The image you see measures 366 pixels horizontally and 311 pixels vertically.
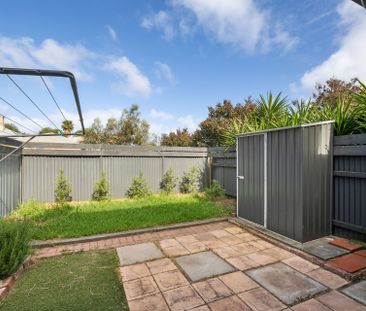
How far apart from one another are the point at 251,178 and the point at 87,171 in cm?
504

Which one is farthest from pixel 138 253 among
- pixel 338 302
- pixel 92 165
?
pixel 92 165

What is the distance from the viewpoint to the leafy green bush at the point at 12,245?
2635 mm

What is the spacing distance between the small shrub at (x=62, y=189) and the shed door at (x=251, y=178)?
16.2 feet

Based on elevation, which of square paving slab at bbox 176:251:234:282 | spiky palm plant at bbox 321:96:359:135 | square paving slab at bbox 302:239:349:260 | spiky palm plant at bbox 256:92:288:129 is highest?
spiky palm plant at bbox 256:92:288:129

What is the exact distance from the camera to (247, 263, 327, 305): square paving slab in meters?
2.35

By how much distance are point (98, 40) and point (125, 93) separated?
26.3 feet

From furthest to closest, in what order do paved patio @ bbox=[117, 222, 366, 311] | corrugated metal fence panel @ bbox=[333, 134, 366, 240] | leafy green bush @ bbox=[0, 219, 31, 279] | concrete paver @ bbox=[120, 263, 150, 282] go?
corrugated metal fence panel @ bbox=[333, 134, 366, 240]
concrete paver @ bbox=[120, 263, 150, 282]
leafy green bush @ bbox=[0, 219, 31, 279]
paved patio @ bbox=[117, 222, 366, 311]

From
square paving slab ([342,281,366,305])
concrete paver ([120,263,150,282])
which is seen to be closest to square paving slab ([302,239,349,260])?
square paving slab ([342,281,366,305])

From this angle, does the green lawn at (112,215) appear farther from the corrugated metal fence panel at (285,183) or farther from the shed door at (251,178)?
the corrugated metal fence panel at (285,183)

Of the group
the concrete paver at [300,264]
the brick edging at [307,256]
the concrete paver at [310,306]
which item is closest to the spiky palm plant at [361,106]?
the brick edging at [307,256]

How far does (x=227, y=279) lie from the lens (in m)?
2.71

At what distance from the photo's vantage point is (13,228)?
113 inches

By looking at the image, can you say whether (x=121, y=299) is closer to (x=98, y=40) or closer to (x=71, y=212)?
(x=71, y=212)

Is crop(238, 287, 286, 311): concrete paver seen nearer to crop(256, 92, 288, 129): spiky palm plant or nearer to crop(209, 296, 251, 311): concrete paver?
crop(209, 296, 251, 311): concrete paver
